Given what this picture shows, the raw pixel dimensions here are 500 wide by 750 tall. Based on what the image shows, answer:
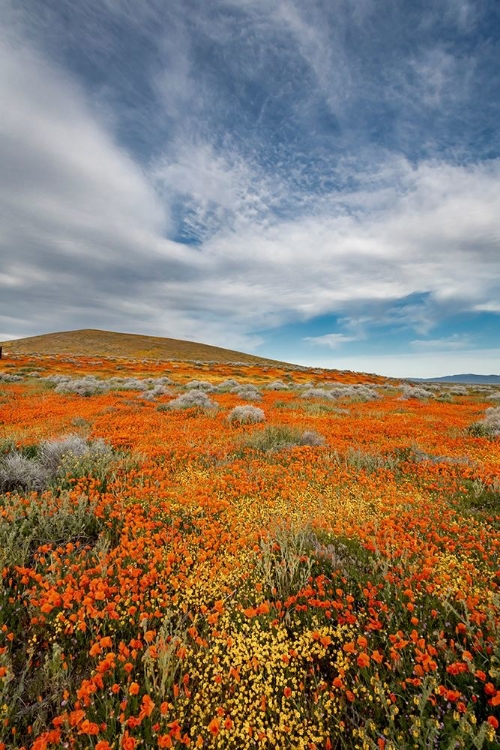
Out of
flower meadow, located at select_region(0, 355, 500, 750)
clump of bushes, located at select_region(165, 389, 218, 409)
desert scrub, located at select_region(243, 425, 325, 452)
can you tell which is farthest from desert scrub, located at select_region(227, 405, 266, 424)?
flower meadow, located at select_region(0, 355, 500, 750)

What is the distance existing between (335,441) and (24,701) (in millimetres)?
8516

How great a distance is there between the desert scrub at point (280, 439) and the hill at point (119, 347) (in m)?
73.4

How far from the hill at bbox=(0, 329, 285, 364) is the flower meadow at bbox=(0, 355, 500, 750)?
7701cm

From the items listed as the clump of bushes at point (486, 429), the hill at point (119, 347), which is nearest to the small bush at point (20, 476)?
the clump of bushes at point (486, 429)

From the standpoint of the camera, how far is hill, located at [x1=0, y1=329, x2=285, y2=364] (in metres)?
85.4

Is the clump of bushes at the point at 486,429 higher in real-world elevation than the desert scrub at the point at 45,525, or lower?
higher

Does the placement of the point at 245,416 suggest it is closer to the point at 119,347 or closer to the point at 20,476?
the point at 20,476

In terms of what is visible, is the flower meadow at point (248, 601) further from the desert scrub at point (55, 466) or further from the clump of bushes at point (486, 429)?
the clump of bushes at point (486, 429)

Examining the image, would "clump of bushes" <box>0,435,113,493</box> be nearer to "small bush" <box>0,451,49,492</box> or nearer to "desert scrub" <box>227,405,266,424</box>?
"small bush" <box>0,451,49,492</box>

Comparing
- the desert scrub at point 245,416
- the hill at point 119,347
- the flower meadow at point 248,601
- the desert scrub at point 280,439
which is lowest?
the flower meadow at point 248,601

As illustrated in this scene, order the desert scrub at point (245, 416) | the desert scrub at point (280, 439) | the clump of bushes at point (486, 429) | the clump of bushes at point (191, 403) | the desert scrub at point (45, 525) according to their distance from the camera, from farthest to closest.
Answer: the clump of bushes at point (191, 403)
the desert scrub at point (245, 416)
the clump of bushes at point (486, 429)
the desert scrub at point (280, 439)
the desert scrub at point (45, 525)

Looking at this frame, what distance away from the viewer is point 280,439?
1002 centimetres

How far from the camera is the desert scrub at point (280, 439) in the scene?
940 cm

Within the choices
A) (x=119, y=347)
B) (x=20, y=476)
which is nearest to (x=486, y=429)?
(x=20, y=476)
